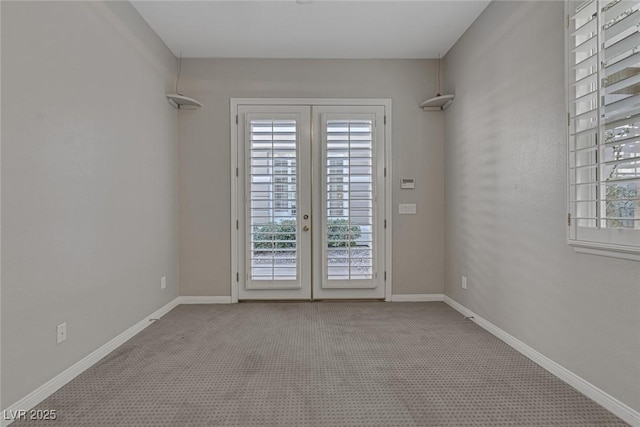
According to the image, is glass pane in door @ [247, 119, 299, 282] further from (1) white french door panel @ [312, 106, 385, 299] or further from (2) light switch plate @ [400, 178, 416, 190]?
(2) light switch plate @ [400, 178, 416, 190]

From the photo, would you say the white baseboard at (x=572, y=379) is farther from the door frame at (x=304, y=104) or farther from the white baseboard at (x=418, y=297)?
the door frame at (x=304, y=104)

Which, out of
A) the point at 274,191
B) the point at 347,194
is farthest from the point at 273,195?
the point at 347,194

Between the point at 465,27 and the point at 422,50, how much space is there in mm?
544

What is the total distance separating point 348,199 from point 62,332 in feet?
9.15

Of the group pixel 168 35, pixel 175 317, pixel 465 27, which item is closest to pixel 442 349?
pixel 175 317

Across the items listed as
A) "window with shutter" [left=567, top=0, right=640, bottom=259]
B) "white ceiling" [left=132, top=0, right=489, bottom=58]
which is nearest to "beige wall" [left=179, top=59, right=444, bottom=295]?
"white ceiling" [left=132, top=0, right=489, bottom=58]

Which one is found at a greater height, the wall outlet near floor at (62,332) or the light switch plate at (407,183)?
the light switch plate at (407,183)

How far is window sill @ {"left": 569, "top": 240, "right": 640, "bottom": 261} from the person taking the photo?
167 cm

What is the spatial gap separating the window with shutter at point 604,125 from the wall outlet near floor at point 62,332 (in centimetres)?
312

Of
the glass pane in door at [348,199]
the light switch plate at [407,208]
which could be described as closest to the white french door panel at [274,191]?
the glass pane in door at [348,199]

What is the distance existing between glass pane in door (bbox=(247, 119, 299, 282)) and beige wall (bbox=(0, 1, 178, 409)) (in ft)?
3.30

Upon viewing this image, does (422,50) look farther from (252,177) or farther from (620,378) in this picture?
(620,378)

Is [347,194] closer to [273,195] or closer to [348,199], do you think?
[348,199]

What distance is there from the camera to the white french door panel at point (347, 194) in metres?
3.95
